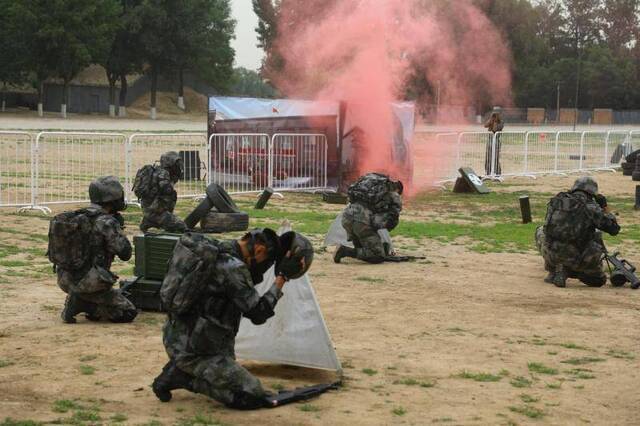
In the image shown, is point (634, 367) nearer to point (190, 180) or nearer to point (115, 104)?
point (190, 180)

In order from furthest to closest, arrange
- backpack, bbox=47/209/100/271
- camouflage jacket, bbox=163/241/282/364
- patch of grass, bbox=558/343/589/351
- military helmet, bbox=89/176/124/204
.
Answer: military helmet, bbox=89/176/124/204 < backpack, bbox=47/209/100/271 < patch of grass, bbox=558/343/589/351 < camouflage jacket, bbox=163/241/282/364

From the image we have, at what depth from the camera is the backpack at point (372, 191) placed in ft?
45.1

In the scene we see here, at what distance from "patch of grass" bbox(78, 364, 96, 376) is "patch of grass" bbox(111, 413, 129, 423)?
117cm

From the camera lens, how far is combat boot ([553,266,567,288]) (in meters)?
12.3

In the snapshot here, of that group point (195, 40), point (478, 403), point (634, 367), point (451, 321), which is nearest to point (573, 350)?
point (634, 367)

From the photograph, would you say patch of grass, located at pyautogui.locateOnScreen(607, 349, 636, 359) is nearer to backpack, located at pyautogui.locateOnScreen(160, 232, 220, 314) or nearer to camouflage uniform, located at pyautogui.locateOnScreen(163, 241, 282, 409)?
camouflage uniform, located at pyautogui.locateOnScreen(163, 241, 282, 409)

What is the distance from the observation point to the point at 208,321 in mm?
6992

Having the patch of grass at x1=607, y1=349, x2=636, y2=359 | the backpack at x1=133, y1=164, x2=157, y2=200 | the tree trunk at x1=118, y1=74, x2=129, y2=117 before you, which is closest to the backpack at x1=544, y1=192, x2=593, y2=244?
the patch of grass at x1=607, y1=349, x2=636, y2=359

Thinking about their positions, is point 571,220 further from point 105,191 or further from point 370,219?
point 105,191

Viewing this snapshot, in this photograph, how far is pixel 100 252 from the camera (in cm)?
960

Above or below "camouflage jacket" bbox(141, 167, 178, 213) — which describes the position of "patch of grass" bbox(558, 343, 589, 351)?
below

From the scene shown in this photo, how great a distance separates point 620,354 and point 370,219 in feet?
17.4

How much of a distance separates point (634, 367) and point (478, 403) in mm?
1893

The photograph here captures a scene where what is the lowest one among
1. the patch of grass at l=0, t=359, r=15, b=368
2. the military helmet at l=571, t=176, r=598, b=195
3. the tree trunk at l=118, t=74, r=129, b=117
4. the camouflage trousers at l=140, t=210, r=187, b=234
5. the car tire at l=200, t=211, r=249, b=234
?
the patch of grass at l=0, t=359, r=15, b=368
